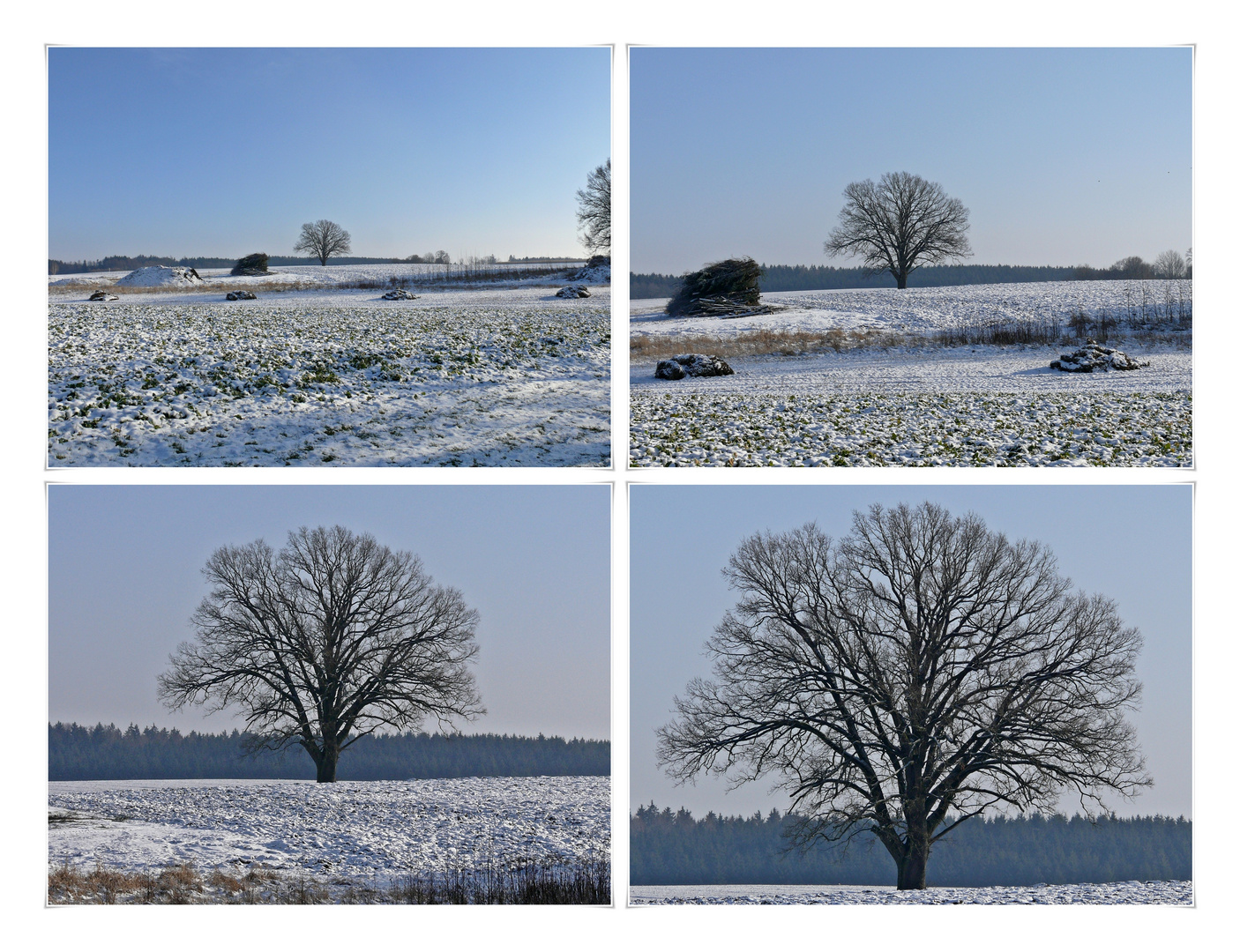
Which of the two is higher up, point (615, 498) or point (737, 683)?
point (615, 498)

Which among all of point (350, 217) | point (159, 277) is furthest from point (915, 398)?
point (159, 277)

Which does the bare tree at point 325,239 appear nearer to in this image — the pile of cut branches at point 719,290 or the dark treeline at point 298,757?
the pile of cut branches at point 719,290

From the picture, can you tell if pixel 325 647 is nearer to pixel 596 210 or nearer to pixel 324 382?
pixel 324 382

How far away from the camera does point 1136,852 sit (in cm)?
421

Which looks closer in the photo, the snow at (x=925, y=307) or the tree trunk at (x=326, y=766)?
the tree trunk at (x=326, y=766)

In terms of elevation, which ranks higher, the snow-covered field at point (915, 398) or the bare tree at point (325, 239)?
the bare tree at point (325, 239)

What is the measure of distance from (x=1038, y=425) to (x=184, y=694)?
4.51m

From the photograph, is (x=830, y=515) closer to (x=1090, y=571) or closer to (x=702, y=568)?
(x=702, y=568)

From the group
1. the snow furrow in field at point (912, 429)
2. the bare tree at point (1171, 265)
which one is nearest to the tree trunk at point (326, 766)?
the snow furrow in field at point (912, 429)

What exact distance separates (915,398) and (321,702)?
3.37 metres

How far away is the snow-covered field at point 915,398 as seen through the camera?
4.34 m

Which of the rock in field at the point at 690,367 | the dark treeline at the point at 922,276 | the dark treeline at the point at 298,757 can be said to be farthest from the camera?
the rock in field at the point at 690,367

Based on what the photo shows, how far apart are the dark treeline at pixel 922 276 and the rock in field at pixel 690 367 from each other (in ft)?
1.11
